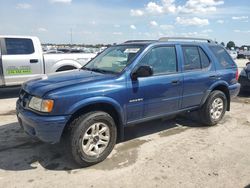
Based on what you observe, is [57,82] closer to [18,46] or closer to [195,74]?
[195,74]

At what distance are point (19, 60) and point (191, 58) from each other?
5204mm

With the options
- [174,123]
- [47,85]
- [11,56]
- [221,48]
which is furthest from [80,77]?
[11,56]

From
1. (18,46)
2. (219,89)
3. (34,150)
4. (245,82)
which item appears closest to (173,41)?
(219,89)

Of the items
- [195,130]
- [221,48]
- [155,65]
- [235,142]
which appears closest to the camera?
[155,65]

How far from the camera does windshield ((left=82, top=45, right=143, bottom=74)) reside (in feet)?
14.3

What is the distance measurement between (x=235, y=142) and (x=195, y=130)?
833 mm

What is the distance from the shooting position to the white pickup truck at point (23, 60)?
779 cm

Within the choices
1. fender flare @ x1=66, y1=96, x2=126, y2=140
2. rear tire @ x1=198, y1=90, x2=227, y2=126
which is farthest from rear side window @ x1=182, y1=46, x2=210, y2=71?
fender flare @ x1=66, y1=96, x2=126, y2=140

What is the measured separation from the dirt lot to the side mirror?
1.23m

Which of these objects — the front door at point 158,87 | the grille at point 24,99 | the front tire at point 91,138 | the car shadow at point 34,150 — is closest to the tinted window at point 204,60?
the front door at point 158,87

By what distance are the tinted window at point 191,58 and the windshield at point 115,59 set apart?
101 cm

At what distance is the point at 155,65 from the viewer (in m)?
4.54

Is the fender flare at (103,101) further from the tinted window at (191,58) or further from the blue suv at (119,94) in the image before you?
the tinted window at (191,58)

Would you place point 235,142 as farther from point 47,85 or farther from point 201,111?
point 47,85
